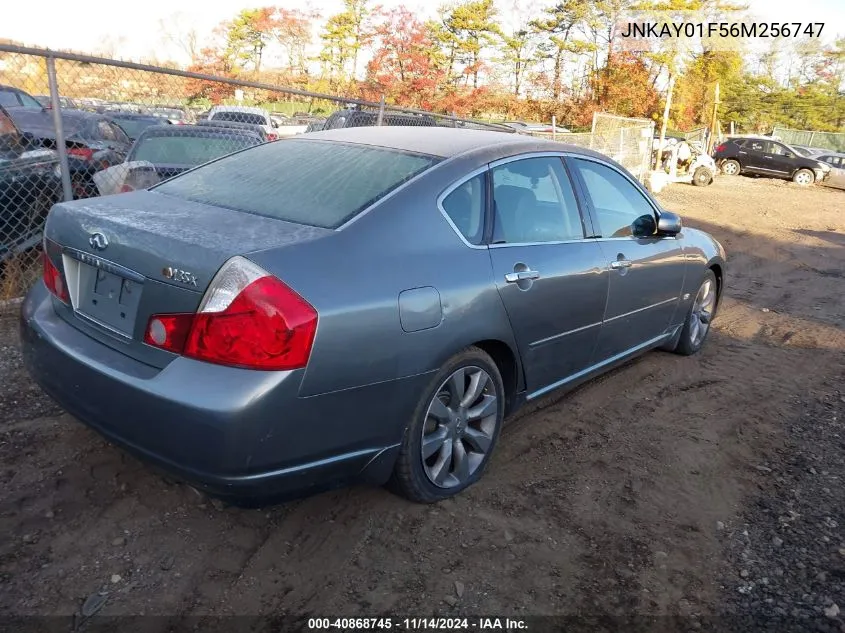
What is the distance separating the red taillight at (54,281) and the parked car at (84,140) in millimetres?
3896

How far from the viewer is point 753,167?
88.3 feet

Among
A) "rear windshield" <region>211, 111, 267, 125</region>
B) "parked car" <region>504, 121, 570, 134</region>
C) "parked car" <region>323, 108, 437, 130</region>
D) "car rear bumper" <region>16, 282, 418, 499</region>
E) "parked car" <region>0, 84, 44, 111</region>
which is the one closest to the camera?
"car rear bumper" <region>16, 282, 418, 499</region>

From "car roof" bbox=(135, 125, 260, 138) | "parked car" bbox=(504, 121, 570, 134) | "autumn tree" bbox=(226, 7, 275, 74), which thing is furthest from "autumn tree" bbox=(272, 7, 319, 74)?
"car roof" bbox=(135, 125, 260, 138)

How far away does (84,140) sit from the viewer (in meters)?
8.35

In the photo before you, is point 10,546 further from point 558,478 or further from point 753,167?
point 753,167

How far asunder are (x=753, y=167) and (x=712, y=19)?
1145 centimetres

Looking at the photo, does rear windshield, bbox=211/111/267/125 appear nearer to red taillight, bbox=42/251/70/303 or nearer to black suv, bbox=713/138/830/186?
red taillight, bbox=42/251/70/303

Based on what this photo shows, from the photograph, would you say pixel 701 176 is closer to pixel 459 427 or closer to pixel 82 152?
pixel 82 152

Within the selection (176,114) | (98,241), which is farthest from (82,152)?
(98,241)

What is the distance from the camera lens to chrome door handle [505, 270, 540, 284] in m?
3.23

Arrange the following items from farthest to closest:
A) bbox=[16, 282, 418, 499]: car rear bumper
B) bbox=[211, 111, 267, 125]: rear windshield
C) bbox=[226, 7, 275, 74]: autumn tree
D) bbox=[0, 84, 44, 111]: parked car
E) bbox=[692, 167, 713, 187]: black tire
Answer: bbox=[226, 7, 275, 74]: autumn tree < bbox=[692, 167, 713, 187]: black tire < bbox=[211, 111, 267, 125]: rear windshield < bbox=[0, 84, 44, 111]: parked car < bbox=[16, 282, 418, 499]: car rear bumper

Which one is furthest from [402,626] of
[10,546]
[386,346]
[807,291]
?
[807,291]

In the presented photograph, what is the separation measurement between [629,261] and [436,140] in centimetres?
141

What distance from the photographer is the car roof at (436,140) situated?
342cm
